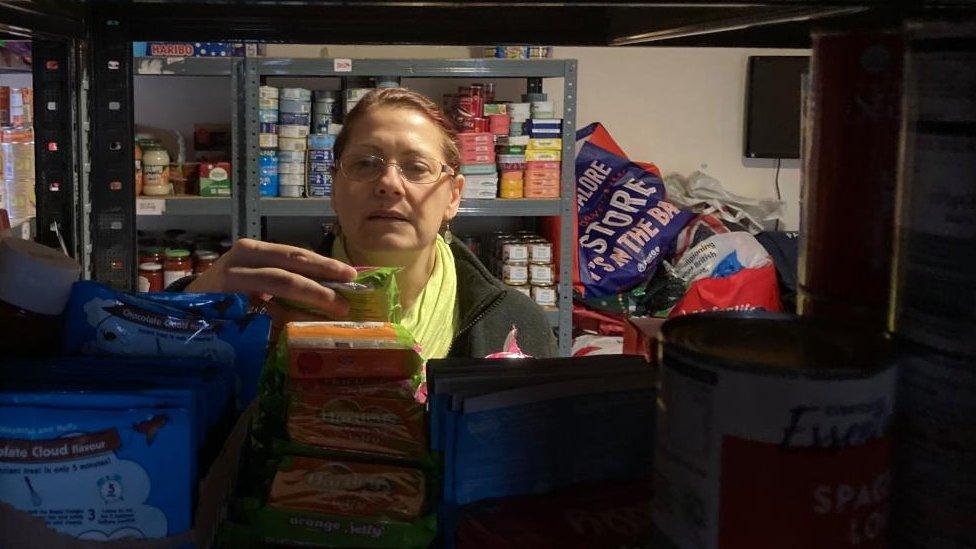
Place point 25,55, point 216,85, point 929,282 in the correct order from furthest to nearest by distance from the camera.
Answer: point 216,85 < point 25,55 < point 929,282

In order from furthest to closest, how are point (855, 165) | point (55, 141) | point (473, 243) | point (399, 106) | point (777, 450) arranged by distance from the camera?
point (473, 243)
point (399, 106)
point (55, 141)
point (855, 165)
point (777, 450)

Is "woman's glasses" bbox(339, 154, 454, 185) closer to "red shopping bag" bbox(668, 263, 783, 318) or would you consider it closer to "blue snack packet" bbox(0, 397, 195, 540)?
"blue snack packet" bbox(0, 397, 195, 540)

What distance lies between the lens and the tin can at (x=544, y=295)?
12.1 ft

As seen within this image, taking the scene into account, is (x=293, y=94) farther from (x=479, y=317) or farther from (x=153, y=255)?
(x=479, y=317)

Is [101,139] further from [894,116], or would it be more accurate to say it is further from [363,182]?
[363,182]

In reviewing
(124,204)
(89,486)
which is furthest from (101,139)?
(89,486)

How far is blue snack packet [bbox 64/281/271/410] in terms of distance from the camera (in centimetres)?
65

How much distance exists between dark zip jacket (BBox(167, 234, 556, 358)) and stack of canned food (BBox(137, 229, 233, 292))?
1.77 meters

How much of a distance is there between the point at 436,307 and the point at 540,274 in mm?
1822

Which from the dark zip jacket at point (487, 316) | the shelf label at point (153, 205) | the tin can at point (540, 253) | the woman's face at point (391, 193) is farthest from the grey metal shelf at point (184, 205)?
the woman's face at point (391, 193)

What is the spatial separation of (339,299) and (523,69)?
9.19 feet

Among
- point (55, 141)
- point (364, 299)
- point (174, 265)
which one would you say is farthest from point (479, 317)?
point (174, 265)

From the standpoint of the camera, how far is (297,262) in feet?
2.89

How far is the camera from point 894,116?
55cm
